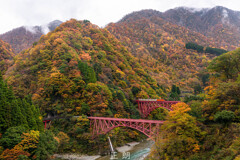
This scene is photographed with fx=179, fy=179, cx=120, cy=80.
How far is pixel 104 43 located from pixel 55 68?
111ft

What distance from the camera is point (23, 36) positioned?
156 m

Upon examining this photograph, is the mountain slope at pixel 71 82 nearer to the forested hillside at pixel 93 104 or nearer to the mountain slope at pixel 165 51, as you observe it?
the forested hillside at pixel 93 104

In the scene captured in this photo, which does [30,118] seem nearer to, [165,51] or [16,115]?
[16,115]

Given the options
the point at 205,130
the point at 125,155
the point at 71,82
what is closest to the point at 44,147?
the point at 125,155

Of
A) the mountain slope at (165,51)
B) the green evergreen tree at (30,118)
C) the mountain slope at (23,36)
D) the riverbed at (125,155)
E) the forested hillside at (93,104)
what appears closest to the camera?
the forested hillside at (93,104)

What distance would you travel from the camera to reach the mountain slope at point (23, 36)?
13915 cm

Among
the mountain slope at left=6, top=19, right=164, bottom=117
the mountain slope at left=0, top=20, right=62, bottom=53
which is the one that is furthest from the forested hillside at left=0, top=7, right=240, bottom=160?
the mountain slope at left=0, top=20, right=62, bottom=53

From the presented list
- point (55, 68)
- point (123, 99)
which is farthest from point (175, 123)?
point (55, 68)

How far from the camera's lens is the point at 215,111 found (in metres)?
20.7

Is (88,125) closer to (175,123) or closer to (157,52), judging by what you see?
(175,123)

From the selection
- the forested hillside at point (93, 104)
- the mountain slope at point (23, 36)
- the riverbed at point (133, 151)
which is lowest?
the riverbed at point (133, 151)

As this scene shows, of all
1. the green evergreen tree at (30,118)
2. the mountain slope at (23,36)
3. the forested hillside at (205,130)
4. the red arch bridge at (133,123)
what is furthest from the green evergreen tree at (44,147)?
the mountain slope at (23,36)

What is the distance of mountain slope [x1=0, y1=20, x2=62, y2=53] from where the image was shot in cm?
13915

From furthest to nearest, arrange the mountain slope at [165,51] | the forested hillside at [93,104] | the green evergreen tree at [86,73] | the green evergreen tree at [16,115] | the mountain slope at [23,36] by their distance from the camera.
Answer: the mountain slope at [23,36] → the mountain slope at [165,51] → the green evergreen tree at [86,73] → the green evergreen tree at [16,115] → the forested hillside at [93,104]
